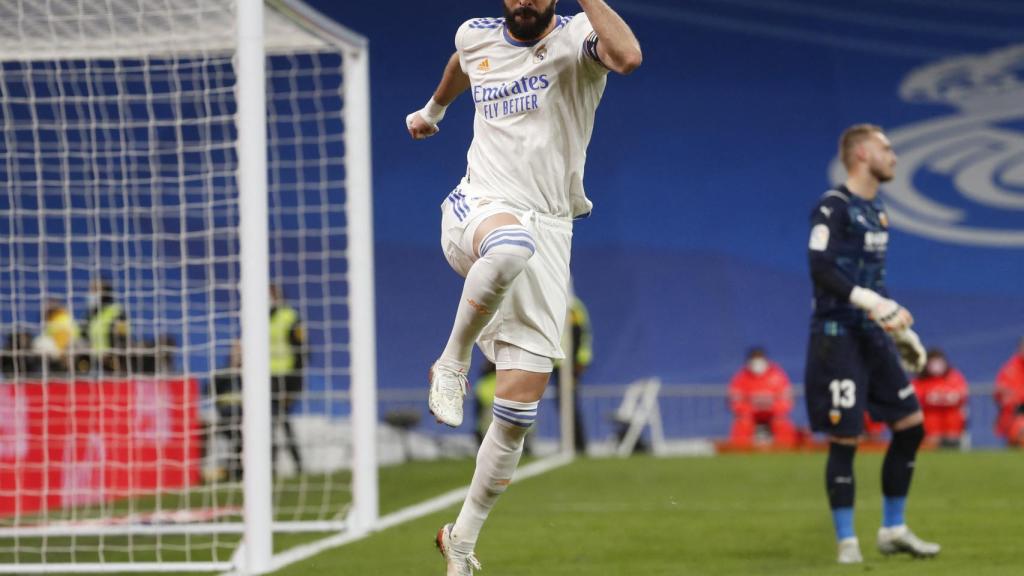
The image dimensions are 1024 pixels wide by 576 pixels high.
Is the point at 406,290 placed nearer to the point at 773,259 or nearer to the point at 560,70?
the point at 773,259

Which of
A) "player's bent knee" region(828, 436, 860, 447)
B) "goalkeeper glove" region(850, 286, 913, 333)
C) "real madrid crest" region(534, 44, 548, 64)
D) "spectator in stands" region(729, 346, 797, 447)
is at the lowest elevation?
"spectator in stands" region(729, 346, 797, 447)

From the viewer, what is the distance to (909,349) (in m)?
6.85

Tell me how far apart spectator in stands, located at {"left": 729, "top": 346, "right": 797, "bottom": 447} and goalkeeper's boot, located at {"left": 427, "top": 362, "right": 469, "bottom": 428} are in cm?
1393

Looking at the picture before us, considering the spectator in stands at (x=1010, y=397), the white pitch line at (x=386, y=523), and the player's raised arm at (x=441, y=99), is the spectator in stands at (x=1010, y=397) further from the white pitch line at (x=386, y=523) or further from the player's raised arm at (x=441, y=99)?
the player's raised arm at (x=441, y=99)

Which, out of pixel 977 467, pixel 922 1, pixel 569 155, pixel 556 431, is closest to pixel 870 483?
pixel 977 467

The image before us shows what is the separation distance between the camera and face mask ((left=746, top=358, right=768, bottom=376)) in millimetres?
18922

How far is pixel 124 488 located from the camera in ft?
39.5

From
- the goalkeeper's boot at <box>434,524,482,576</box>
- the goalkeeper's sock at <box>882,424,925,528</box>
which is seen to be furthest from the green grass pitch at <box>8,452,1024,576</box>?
the goalkeeper's boot at <box>434,524,482,576</box>

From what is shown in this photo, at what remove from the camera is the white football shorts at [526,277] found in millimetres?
5309

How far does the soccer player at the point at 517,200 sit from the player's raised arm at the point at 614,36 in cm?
15

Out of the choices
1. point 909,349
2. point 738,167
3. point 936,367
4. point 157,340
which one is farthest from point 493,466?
point 738,167

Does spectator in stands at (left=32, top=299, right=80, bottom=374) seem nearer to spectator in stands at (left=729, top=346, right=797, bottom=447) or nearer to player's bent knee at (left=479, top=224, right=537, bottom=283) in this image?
player's bent knee at (left=479, top=224, right=537, bottom=283)

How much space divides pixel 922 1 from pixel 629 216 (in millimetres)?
5693

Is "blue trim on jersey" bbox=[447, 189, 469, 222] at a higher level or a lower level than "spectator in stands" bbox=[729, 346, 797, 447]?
higher
